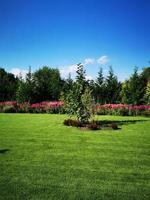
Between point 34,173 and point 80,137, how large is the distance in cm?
637

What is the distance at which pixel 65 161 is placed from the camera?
28.8ft

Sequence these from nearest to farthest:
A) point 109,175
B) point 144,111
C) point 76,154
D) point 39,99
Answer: point 109,175 → point 76,154 → point 144,111 → point 39,99

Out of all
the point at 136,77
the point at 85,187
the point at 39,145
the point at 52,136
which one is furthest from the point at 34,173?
the point at 136,77

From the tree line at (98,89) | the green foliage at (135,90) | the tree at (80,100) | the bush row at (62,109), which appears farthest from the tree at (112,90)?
the tree at (80,100)

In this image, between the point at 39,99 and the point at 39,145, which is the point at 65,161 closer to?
the point at 39,145

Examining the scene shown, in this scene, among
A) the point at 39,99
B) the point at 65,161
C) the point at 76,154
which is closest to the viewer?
the point at 65,161

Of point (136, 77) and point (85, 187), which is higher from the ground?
point (136, 77)

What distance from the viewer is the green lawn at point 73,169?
20.2 ft

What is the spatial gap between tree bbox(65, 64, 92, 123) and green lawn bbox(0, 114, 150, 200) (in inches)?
258

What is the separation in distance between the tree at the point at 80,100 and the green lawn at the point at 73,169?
6.54 m

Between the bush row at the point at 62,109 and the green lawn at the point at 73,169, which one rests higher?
the bush row at the point at 62,109

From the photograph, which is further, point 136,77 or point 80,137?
point 136,77

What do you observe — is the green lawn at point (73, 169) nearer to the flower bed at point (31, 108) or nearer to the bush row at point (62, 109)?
the bush row at point (62, 109)

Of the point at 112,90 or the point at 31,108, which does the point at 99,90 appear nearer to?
the point at 112,90
